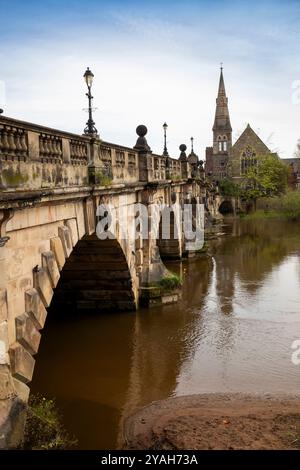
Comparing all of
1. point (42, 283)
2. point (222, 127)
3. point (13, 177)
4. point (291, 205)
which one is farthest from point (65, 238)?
point (222, 127)

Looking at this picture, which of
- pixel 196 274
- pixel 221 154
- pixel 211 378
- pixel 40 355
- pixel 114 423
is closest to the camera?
pixel 114 423

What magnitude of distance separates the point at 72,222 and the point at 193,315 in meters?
7.79

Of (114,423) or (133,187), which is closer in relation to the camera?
(114,423)

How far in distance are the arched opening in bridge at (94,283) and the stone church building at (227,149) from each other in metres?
44.3

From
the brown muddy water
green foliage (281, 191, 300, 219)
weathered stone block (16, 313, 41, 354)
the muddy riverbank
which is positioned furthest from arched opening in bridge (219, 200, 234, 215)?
weathered stone block (16, 313, 41, 354)

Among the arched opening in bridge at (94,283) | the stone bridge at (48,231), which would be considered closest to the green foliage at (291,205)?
the stone bridge at (48,231)

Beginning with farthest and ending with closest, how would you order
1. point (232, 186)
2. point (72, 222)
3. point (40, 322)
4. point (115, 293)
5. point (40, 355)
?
point (232, 186)
point (115, 293)
point (40, 355)
point (72, 222)
point (40, 322)

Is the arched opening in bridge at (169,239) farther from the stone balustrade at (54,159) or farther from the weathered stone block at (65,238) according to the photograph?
the weathered stone block at (65,238)

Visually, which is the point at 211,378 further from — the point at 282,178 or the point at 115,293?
the point at 282,178

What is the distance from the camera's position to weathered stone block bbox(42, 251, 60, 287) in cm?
891

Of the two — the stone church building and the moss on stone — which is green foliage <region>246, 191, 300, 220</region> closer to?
the stone church building

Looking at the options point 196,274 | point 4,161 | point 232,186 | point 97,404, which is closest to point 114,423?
point 97,404

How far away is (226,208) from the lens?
59062 mm

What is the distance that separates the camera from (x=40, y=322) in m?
8.50
